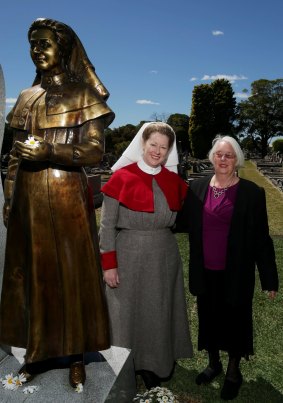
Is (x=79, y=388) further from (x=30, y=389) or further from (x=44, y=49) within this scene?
(x=44, y=49)

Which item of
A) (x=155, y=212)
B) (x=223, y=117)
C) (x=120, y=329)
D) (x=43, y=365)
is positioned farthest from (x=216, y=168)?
(x=223, y=117)

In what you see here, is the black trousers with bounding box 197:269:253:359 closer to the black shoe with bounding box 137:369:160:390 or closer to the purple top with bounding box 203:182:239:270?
the purple top with bounding box 203:182:239:270

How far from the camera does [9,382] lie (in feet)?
7.62

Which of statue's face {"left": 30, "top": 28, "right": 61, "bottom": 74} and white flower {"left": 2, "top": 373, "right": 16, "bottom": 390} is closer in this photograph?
statue's face {"left": 30, "top": 28, "right": 61, "bottom": 74}

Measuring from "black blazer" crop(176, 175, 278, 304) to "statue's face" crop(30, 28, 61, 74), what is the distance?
151 centimetres

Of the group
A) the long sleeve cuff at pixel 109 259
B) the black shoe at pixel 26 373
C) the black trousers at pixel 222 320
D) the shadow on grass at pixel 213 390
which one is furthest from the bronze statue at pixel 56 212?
the shadow on grass at pixel 213 390

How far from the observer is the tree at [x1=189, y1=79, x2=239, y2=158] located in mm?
49062

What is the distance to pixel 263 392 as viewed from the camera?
3.40m

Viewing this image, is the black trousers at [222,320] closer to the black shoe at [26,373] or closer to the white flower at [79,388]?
the white flower at [79,388]

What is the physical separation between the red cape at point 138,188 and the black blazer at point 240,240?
→ 0.64ft

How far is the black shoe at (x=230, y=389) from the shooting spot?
3279mm

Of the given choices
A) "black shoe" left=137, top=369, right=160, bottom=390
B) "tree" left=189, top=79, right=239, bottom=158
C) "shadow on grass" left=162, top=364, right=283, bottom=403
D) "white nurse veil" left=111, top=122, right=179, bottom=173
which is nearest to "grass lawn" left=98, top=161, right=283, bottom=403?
"shadow on grass" left=162, top=364, right=283, bottom=403

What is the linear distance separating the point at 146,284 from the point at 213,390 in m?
1.23

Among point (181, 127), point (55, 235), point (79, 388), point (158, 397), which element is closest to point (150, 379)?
point (158, 397)
